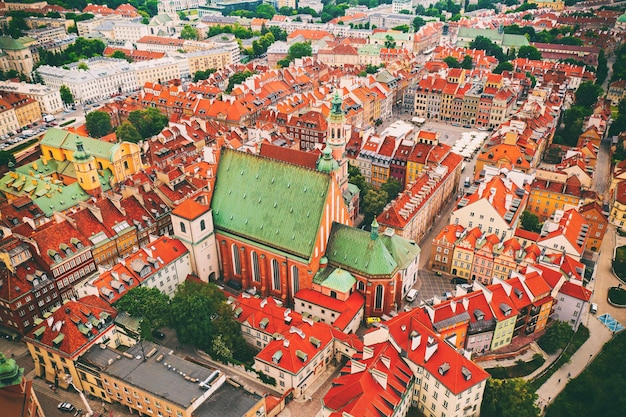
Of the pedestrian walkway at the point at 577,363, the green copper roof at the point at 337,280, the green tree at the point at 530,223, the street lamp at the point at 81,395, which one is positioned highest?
the green copper roof at the point at 337,280

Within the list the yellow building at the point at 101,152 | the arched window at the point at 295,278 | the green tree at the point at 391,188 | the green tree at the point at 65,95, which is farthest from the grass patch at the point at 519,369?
the green tree at the point at 65,95

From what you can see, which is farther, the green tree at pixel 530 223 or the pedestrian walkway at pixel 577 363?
the green tree at pixel 530 223

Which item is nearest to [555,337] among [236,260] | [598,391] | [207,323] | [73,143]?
[598,391]

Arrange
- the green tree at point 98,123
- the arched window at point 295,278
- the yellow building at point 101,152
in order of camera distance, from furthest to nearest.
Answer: the green tree at point 98,123 < the yellow building at point 101,152 < the arched window at point 295,278

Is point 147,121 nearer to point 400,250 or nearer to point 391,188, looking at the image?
point 391,188

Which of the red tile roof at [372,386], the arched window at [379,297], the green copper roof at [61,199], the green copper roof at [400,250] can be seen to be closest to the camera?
the red tile roof at [372,386]

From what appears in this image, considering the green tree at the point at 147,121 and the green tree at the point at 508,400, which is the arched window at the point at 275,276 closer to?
the green tree at the point at 508,400

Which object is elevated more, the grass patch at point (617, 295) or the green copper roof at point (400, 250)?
the green copper roof at point (400, 250)

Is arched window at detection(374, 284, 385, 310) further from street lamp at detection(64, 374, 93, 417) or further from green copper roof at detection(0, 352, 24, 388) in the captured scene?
green copper roof at detection(0, 352, 24, 388)
